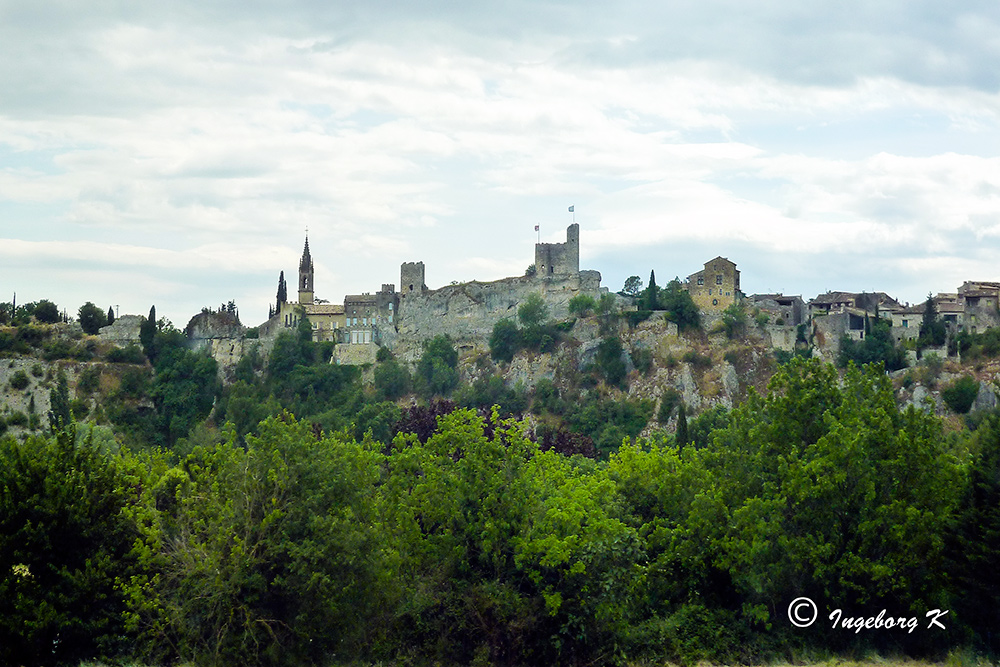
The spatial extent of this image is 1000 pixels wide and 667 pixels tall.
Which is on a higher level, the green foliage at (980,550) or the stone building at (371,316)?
the stone building at (371,316)

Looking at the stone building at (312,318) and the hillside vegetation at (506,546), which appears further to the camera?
the stone building at (312,318)

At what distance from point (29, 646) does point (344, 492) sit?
27.5 ft

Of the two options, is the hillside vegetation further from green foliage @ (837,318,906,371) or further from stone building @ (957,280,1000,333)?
stone building @ (957,280,1000,333)

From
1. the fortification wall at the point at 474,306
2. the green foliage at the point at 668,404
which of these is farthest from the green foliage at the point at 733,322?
the fortification wall at the point at 474,306

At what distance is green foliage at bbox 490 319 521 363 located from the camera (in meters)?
95.6

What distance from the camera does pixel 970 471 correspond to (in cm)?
3488

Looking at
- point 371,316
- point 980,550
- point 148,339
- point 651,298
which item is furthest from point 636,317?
point 980,550

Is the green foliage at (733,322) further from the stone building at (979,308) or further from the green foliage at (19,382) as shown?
the green foliage at (19,382)

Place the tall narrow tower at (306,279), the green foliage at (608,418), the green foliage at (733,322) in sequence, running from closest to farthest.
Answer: the green foliage at (608,418), the green foliage at (733,322), the tall narrow tower at (306,279)

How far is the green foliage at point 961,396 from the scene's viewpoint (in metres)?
76.5

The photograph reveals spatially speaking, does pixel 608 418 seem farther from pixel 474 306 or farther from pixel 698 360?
pixel 474 306

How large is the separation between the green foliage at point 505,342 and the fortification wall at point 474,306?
2.44 meters

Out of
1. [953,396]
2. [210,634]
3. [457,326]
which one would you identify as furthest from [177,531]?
[457,326]

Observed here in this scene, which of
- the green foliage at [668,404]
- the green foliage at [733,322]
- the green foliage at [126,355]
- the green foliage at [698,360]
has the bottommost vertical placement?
the green foliage at [668,404]
